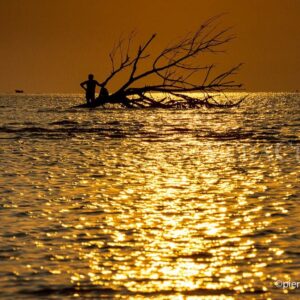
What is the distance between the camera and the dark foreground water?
24.1 feet

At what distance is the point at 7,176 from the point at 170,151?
711 centimetres

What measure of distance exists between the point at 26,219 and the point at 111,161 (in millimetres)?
8259

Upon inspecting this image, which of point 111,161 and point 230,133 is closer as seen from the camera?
point 111,161

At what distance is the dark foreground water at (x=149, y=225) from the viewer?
736 centimetres

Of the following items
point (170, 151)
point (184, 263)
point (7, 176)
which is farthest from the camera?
point (170, 151)

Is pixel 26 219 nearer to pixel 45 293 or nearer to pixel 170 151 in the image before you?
pixel 45 293

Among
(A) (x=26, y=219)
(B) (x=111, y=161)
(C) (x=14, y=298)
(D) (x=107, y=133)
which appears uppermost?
(D) (x=107, y=133)

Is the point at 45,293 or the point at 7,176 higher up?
the point at 7,176

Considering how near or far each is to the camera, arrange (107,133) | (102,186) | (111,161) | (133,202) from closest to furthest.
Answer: (133,202) → (102,186) → (111,161) → (107,133)

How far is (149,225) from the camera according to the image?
1014cm

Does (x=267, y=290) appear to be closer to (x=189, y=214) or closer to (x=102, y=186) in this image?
(x=189, y=214)

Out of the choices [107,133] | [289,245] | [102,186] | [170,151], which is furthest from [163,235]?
[107,133]

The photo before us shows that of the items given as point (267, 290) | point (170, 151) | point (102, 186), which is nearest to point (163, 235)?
point (267, 290)

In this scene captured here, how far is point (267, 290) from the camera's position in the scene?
23.4 ft
